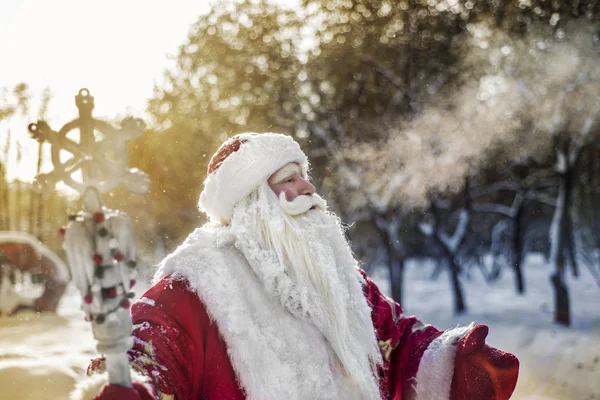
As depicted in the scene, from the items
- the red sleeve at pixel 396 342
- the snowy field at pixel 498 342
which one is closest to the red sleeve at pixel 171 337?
the red sleeve at pixel 396 342

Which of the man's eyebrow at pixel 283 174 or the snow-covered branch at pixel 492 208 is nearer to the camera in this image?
the man's eyebrow at pixel 283 174

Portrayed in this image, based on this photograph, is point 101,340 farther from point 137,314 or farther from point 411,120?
point 411,120

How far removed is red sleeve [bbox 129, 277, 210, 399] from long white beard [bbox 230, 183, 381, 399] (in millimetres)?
331

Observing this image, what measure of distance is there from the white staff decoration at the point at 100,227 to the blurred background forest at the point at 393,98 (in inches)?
291

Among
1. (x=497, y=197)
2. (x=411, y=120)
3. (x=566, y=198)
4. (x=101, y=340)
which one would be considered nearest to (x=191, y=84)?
(x=411, y=120)

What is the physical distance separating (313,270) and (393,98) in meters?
8.31

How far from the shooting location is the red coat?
1992 millimetres

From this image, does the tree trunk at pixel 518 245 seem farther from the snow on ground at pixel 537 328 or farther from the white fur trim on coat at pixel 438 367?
the white fur trim on coat at pixel 438 367

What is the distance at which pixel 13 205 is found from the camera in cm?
1844

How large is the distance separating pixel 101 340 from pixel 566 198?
933 cm

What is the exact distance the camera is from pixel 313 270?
93.9 inches

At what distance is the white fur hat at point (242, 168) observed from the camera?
261 centimetres

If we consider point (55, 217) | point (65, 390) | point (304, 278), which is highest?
point (55, 217)

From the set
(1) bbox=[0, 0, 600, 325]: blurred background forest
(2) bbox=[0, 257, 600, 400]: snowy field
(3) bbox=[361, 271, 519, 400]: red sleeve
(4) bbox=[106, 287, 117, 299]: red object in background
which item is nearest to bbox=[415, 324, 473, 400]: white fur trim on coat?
(3) bbox=[361, 271, 519, 400]: red sleeve
